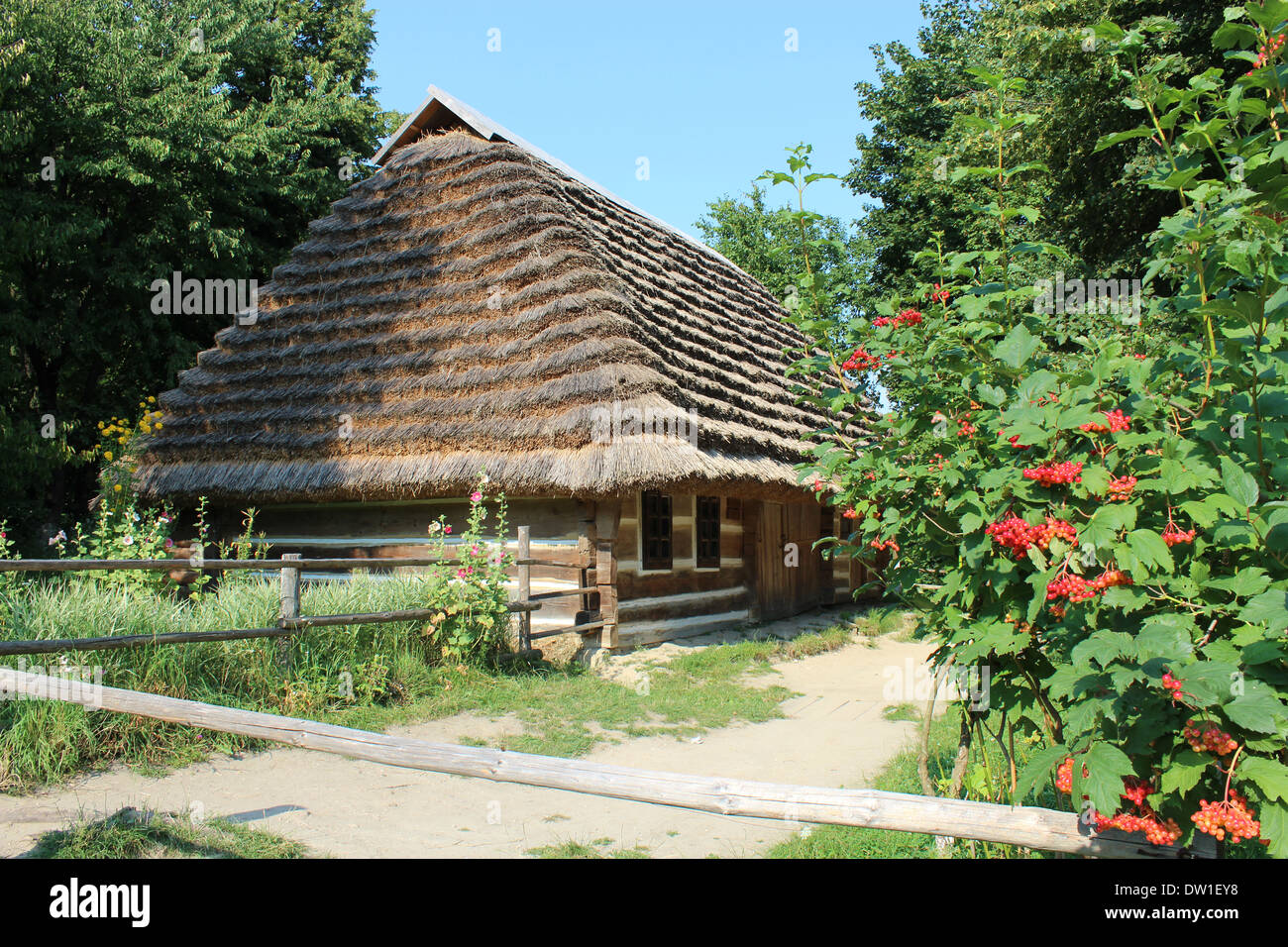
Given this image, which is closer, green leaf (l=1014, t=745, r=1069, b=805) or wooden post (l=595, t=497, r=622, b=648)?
green leaf (l=1014, t=745, r=1069, b=805)

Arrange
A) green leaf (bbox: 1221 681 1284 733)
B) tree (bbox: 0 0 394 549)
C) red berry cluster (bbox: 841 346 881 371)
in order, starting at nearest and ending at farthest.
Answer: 1. green leaf (bbox: 1221 681 1284 733)
2. red berry cluster (bbox: 841 346 881 371)
3. tree (bbox: 0 0 394 549)

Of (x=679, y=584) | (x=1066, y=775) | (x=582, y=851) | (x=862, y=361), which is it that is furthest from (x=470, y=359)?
(x=1066, y=775)

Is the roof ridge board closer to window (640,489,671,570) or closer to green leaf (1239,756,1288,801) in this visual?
window (640,489,671,570)

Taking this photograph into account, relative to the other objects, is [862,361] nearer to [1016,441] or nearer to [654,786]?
[1016,441]

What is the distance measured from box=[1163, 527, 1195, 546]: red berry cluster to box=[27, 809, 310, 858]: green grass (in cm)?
343

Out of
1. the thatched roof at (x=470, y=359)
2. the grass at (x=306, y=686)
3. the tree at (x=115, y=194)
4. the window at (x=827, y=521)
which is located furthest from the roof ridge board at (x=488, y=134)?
the grass at (x=306, y=686)

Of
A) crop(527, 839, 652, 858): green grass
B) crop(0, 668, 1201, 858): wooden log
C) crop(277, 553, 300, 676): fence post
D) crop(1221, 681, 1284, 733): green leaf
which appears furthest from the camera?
crop(277, 553, 300, 676): fence post

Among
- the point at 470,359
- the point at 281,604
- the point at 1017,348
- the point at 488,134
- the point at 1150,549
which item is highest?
the point at 488,134

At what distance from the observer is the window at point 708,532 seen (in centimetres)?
1094

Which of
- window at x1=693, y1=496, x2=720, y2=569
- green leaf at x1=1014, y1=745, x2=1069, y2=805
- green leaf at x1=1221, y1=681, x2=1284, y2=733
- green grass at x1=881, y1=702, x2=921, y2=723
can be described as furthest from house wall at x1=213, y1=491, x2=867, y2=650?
green leaf at x1=1221, y1=681, x2=1284, y2=733

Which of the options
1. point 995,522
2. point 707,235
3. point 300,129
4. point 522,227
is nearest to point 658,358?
point 522,227

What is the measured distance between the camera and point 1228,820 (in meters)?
1.83

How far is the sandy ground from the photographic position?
12.5 feet

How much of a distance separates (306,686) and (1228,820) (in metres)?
5.55
